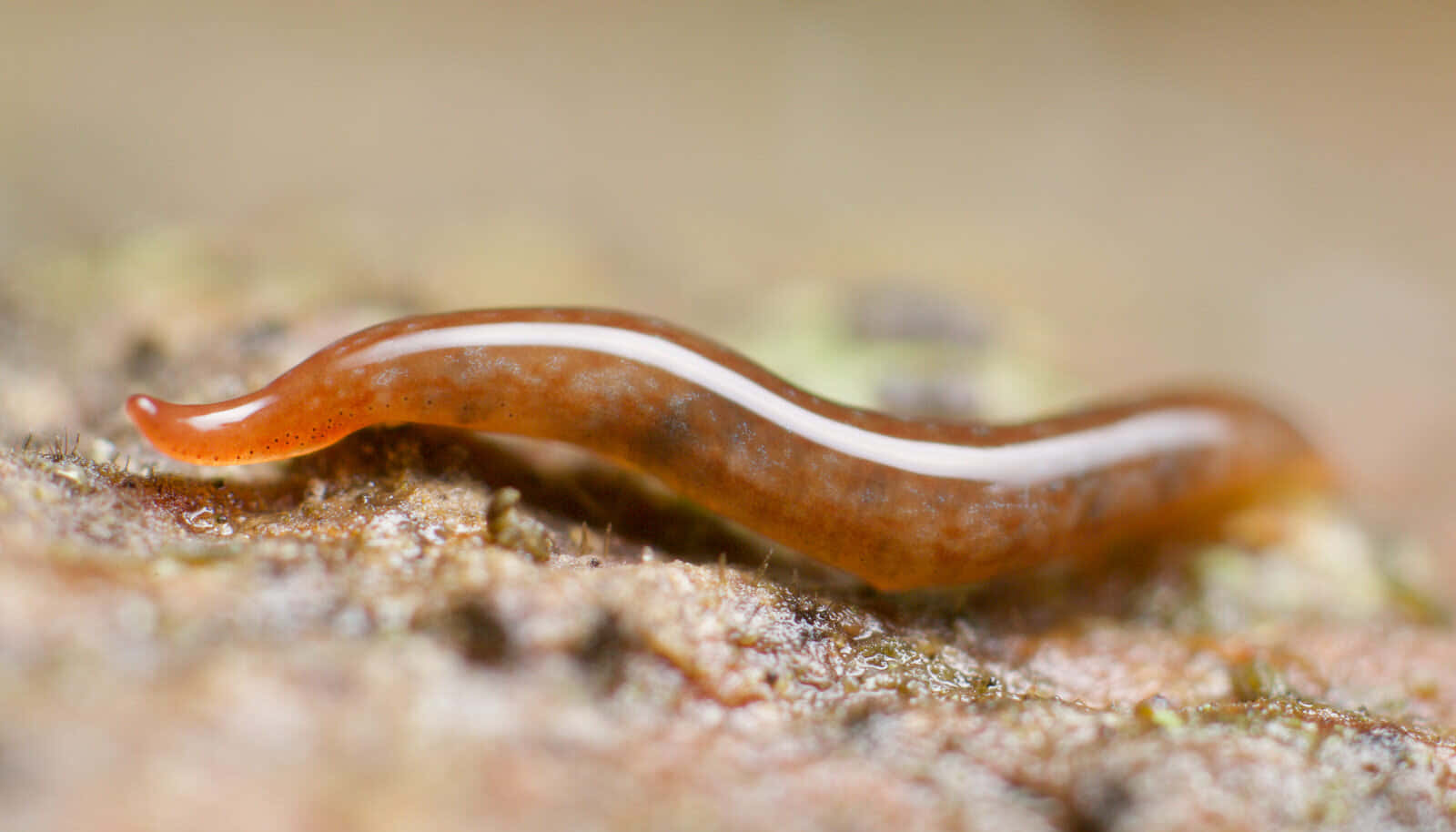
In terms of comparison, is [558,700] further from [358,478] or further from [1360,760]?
A: [1360,760]

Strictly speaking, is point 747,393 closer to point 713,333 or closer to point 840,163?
point 713,333

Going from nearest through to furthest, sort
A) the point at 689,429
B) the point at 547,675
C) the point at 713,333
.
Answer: the point at 547,675
the point at 689,429
the point at 713,333

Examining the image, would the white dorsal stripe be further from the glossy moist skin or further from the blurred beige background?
the blurred beige background

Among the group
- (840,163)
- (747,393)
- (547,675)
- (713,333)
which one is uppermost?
(840,163)

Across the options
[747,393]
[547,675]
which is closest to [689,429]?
[747,393]

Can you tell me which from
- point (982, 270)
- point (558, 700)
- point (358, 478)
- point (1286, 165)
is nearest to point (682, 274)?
point (982, 270)

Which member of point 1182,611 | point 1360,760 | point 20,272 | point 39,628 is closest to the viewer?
point 39,628

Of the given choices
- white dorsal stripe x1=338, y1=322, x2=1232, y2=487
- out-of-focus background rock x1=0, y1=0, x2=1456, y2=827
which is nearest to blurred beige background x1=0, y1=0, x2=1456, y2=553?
out-of-focus background rock x1=0, y1=0, x2=1456, y2=827
